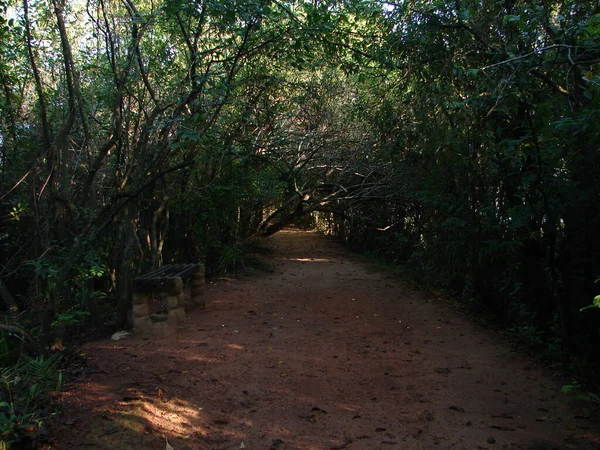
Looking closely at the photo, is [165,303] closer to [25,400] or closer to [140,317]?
[140,317]

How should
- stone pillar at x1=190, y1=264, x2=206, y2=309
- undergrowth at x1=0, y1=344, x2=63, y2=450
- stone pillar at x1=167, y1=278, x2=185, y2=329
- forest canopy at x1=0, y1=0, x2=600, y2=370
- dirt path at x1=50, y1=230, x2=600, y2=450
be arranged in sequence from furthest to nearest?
stone pillar at x1=190, y1=264, x2=206, y2=309, stone pillar at x1=167, y1=278, x2=185, y2=329, forest canopy at x1=0, y1=0, x2=600, y2=370, dirt path at x1=50, y1=230, x2=600, y2=450, undergrowth at x1=0, y1=344, x2=63, y2=450

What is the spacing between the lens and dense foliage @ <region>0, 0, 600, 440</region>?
4.73 meters

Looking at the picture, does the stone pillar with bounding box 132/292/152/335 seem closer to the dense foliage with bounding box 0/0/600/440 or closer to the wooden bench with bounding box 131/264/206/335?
the wooden bench with bounding box 131/264/206/335

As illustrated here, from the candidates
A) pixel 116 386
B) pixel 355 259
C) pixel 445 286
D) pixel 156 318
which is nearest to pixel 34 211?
pixel 156 318

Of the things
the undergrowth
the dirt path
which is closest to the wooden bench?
the dirt path

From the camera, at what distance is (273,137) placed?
31.5 feet

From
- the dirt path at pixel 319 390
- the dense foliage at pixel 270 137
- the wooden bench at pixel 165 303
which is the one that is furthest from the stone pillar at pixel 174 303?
the dense foliage at pixel 270 137

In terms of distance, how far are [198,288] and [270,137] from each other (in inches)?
144

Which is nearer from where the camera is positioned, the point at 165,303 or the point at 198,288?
the point at 165,303

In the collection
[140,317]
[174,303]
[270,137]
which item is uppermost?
[270,137]

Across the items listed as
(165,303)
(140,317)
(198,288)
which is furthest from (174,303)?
(198,288)

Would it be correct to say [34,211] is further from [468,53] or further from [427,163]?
[427,163]

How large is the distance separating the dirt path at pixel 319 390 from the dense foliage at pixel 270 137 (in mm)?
826

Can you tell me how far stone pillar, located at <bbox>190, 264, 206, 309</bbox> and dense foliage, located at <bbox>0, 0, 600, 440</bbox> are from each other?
2.84 ft
